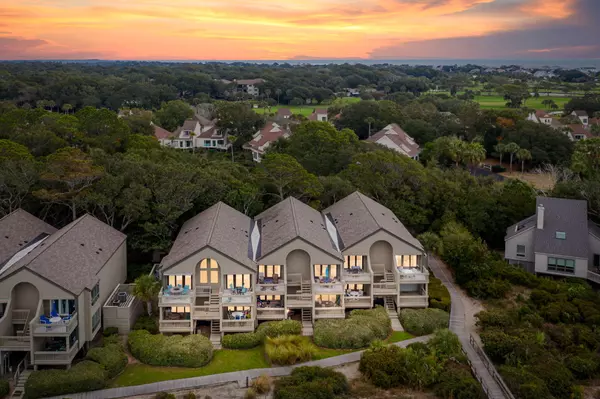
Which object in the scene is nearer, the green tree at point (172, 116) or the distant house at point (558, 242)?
the distant house at point (558, 242)

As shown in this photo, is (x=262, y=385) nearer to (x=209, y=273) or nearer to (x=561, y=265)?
(x=209, y=273)

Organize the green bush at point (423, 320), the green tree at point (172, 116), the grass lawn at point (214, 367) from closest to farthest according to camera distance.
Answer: the grass lawn at point (214, 367), the green bush at point (423, 320), the green tree at point (172, 116)

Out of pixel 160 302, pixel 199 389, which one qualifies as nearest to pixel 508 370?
pixel 199 389

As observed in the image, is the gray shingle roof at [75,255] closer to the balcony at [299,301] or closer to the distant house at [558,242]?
the balcony at [299,301]

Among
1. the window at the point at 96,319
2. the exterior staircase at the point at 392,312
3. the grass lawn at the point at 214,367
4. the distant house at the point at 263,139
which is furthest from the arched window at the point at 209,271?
the distant house at the point at 263,139

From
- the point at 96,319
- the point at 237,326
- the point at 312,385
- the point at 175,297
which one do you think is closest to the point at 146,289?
the point at 175,297

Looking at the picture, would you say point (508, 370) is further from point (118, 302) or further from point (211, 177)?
point (211, 177)

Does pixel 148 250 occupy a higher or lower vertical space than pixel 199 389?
higher

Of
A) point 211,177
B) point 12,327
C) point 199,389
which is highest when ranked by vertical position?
point 211,177
